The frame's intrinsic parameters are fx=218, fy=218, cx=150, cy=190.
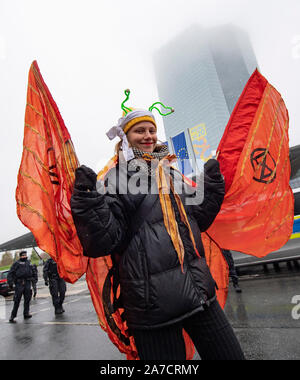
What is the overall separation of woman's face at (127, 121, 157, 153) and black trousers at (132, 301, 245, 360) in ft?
3.70

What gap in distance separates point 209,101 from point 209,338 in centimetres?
8274

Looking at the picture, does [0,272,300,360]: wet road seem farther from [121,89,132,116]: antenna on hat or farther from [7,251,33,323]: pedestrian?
[121,89,132,116]: antenna on hat

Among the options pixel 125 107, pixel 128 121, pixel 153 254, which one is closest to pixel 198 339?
pixel 153 254

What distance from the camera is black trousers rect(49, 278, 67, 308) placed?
5.96 metres

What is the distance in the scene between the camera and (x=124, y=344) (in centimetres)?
157

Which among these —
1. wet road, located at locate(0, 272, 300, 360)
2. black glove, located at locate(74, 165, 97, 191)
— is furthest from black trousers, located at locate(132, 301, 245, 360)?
wet road, located at locate(0, 272, 300, 360)

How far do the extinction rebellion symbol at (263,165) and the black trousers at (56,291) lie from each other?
19.6ft

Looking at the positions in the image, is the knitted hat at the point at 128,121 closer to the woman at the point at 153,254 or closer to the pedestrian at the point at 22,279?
the woman at the point at 153,254

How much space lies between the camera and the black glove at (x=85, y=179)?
1.13 metres

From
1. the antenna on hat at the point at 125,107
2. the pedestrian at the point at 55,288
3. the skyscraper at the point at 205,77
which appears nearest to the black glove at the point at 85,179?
the antenna on hat at the point at 125,107

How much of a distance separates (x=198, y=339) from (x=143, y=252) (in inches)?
24.0

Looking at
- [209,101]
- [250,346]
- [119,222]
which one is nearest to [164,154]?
[119,222]

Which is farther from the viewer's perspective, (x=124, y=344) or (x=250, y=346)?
(x=250, y=346)
